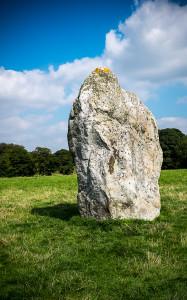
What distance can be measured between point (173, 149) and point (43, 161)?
2936 cm

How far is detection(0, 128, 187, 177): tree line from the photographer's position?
3516 inches

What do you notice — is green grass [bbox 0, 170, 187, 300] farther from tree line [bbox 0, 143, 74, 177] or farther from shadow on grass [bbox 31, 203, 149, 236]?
tree line [bbox 0, 143, 74, 177]

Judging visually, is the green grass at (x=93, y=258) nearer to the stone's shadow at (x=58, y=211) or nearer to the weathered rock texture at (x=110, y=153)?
the stone's shadow at (x=58, y=211)

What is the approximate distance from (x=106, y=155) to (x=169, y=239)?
14.4ft

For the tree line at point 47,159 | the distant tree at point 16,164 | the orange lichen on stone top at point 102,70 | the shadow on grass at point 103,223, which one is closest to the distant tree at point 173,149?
the tree line at point 47,159

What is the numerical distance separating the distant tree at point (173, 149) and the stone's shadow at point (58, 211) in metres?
70.7

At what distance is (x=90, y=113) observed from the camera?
1534cm

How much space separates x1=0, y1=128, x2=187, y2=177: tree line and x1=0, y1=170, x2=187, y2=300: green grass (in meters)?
74.2

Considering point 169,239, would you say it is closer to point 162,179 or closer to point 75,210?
point 75,210

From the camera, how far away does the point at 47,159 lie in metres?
94.2

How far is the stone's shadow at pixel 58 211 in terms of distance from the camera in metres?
16.8

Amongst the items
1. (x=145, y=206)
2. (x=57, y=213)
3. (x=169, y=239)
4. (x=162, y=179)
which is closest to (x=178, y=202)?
(x=145, y=206)

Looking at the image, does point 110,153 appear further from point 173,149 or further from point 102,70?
point 173,149

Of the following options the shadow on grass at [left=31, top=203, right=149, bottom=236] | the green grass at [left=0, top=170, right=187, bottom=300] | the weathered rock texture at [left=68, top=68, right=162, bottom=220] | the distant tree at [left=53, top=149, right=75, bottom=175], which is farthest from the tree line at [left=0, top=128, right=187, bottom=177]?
the green grass at [left=0, top=170, right=187, bottom=300]
